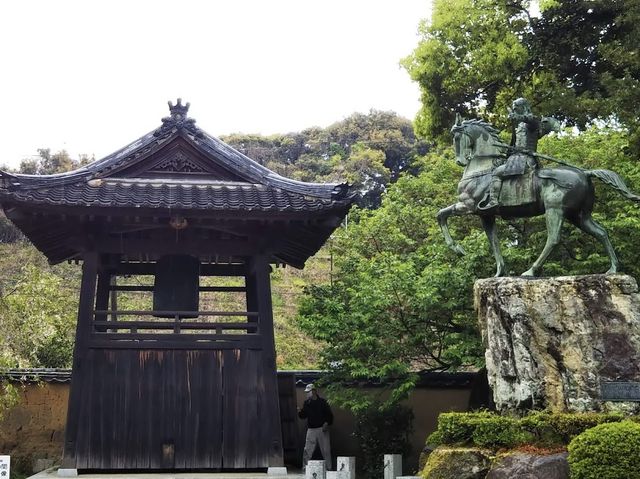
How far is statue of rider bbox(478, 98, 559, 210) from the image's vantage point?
1169cm

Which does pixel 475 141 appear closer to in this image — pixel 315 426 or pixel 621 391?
pixel 621 391

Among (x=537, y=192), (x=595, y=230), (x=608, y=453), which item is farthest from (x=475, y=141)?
(x=608, y=453)

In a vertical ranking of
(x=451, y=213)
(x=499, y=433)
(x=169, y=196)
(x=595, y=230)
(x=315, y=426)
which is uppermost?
(x=169, y=196)

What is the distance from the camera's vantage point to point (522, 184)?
11.7 meters

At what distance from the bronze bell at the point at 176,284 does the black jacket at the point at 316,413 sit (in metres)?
3.31

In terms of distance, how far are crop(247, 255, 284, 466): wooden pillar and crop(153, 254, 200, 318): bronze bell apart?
1188mm

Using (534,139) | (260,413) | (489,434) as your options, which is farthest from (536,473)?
(260,413)

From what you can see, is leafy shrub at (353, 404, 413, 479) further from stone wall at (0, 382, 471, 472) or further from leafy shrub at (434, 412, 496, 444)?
leafy shrub at (434, 412, 496, 444)

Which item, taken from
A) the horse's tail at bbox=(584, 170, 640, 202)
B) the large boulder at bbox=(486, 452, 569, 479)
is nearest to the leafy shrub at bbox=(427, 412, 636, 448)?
the large boulder at bbox=(486, 452, 569, 479)

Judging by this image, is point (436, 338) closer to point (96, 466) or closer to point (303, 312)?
point (303, 312)

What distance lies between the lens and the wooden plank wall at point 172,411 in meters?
13.5

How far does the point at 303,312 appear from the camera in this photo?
17.0m

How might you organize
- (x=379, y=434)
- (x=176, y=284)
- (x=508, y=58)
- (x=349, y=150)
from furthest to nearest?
(x=349, y=150), (x=508, y=58), (x=379, y=434), (x=176, y=284)

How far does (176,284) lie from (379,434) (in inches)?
217
